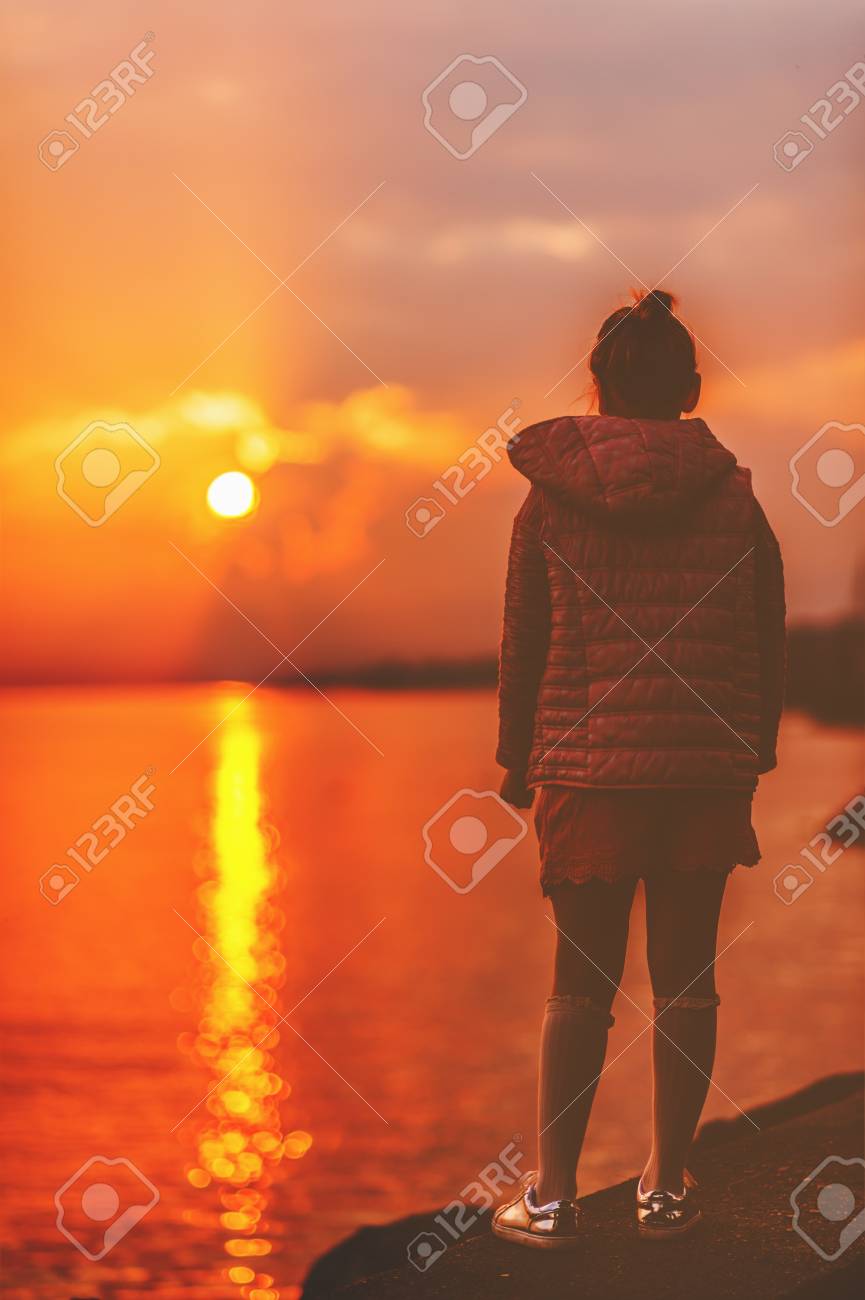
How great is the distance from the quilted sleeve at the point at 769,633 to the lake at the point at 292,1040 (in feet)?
4.93

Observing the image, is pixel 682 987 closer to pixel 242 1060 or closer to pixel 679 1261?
pixel 679 1261

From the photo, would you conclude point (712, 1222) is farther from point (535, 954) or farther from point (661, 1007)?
point (535, 954)

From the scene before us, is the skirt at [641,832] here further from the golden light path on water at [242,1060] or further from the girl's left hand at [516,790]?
the golden light path on water at [242,1060]

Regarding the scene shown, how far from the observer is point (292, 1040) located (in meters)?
55.4

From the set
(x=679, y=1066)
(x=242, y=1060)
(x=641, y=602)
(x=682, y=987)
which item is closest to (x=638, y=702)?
(x=641, y=602)

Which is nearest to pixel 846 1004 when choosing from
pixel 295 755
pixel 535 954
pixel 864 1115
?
pixel 535 954

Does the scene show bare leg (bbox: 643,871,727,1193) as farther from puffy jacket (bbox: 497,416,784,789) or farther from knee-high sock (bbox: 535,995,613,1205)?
puffy jacket (bbox: 497,416,784,789)

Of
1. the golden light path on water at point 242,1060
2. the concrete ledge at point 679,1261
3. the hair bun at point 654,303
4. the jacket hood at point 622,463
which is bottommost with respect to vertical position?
the golden light path on water at point 242,1060

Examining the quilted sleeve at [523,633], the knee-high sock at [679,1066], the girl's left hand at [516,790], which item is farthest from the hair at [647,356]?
the knee-high sock at [679,1066]

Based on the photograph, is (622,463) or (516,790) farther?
(516,790)

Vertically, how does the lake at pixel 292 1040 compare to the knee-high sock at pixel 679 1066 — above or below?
below

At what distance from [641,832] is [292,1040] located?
181 ft

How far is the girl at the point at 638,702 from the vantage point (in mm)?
2490

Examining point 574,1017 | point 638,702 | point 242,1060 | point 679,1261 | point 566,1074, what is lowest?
point 242,1060
